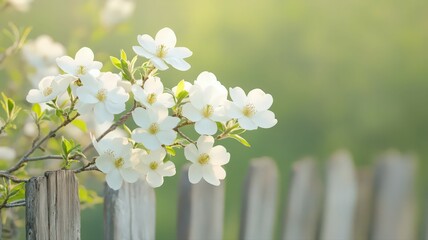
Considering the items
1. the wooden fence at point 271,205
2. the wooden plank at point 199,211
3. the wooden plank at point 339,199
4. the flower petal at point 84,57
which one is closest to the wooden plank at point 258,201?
the wooden fence at point 271,205

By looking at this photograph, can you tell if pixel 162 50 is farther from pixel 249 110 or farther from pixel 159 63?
pixel 249 110

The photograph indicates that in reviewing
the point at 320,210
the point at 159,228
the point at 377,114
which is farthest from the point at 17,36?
the point at 377,114

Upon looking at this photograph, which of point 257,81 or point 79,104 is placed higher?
point 257,81

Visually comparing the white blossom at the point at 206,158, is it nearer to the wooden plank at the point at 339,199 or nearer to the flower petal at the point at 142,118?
the flower petal at the point at 142,118

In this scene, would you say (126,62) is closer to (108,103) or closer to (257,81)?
(108,103)

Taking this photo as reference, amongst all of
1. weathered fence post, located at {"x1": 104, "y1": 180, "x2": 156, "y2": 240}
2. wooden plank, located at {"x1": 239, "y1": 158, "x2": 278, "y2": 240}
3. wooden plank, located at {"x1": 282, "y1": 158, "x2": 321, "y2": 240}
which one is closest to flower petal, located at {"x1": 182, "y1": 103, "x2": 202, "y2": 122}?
weathered fence post, located at {"x1": 104, "y1": 180, "x2": 156, "y2": 240}

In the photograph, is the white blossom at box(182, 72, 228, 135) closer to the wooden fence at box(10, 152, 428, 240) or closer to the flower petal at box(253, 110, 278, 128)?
the flower petal at box(253, 110, 278, 128)

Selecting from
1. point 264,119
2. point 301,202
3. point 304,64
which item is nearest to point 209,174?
point 264,119
